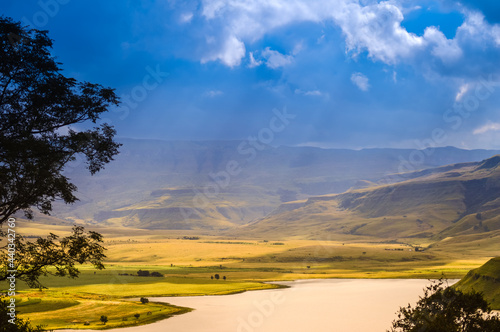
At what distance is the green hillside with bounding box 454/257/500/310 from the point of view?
69.4m

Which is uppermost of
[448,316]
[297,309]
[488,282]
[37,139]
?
[37,139]

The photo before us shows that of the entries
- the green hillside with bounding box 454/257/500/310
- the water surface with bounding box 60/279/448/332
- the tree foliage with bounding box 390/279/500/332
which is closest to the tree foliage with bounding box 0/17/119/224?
the tree foliage with bounding box 390/279/500/332

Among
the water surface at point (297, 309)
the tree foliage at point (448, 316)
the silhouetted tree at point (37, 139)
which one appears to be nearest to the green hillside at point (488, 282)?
the water surface at point (297, 309)

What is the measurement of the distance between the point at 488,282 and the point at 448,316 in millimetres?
46205

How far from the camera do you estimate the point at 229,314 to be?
250 feet

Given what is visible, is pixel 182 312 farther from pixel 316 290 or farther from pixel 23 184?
pixel 23 184

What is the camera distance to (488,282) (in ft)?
237

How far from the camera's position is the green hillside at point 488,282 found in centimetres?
6938

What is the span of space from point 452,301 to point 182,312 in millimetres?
52435

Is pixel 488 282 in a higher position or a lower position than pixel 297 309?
higher

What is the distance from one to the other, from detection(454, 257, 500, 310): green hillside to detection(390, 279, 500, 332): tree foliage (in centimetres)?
3768

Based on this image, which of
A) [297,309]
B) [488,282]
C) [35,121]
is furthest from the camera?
[297,309]

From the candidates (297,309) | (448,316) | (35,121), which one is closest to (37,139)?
(35,121)

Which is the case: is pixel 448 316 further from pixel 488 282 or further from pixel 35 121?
pixel 488 282
